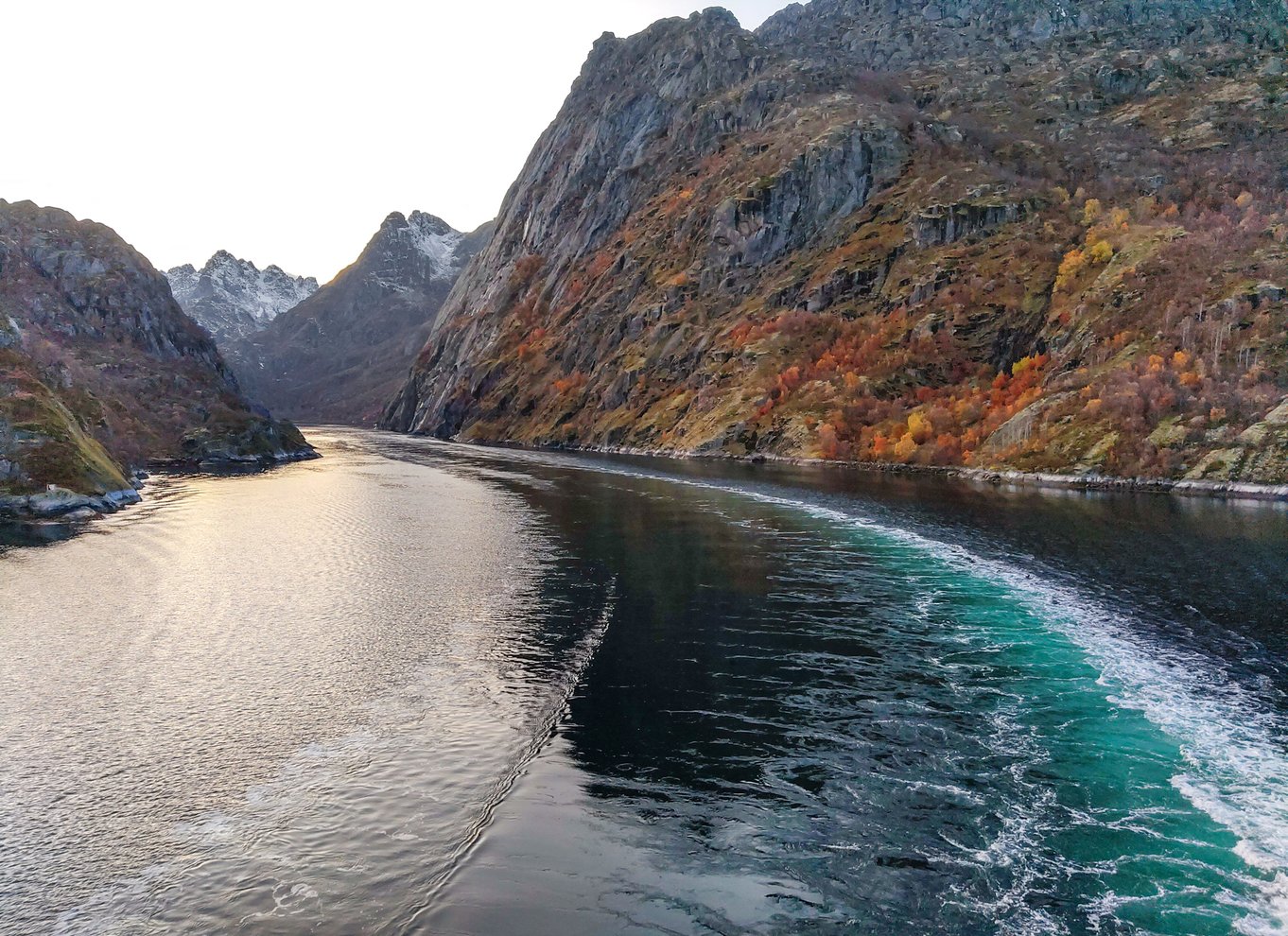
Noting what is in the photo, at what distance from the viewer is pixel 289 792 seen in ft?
61.3

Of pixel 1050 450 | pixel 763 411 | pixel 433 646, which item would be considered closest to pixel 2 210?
pixel 763 411

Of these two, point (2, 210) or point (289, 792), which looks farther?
point (2, 210)

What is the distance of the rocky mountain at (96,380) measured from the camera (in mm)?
66000

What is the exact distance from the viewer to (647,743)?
854 inches

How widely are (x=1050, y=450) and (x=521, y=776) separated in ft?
278

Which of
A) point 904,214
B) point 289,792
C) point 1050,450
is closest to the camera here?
point 289,792

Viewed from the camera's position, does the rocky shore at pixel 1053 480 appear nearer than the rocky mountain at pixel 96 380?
No

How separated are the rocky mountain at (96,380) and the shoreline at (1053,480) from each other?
79.1 meters

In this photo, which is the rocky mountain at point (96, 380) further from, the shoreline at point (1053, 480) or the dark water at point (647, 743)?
the shoreline at point (1053, 480)

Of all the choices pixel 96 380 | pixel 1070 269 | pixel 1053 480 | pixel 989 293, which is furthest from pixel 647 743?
pixel 96 380

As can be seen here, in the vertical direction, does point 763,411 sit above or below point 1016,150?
below

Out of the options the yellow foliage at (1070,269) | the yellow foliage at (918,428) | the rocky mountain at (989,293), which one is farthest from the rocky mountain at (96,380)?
the yellow foliage at (1070,269)

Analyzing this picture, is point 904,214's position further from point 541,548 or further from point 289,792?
point 289,792

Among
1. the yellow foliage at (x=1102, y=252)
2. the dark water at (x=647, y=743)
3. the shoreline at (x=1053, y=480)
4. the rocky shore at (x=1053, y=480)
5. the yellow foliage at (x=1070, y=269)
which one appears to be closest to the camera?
the dark water at (x=647, y=743)
